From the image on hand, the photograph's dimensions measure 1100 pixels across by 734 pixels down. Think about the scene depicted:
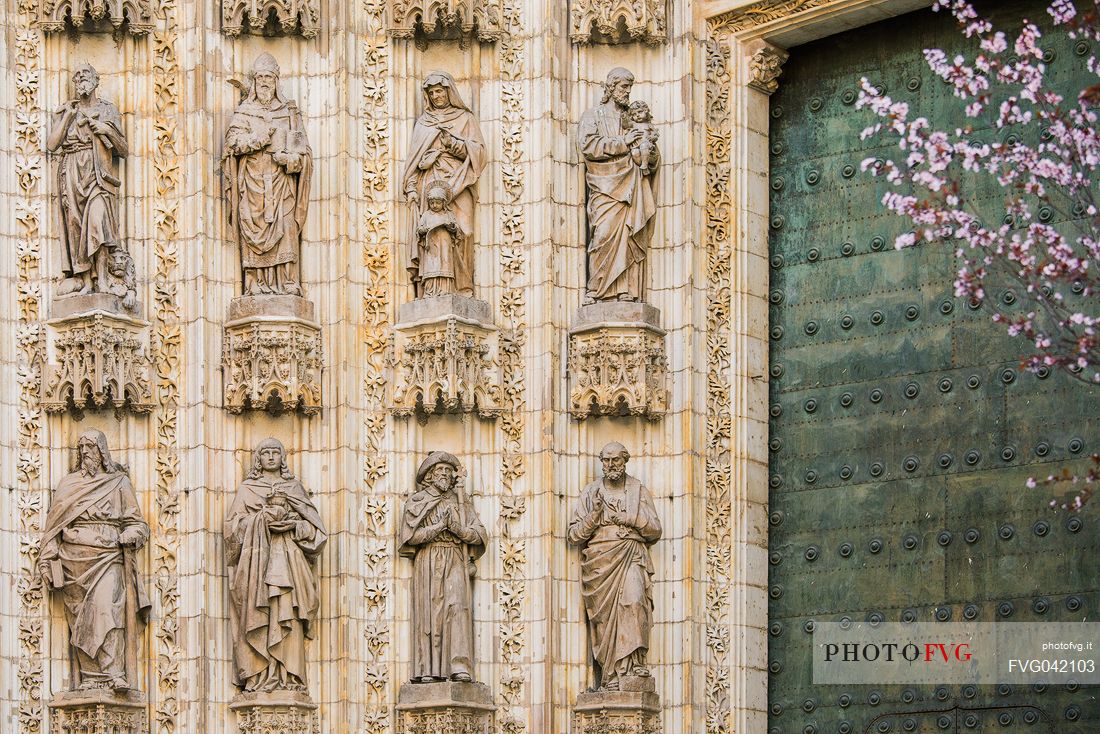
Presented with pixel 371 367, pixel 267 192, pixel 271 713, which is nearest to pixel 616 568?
pixel 371 367

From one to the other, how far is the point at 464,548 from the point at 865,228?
4.53 m

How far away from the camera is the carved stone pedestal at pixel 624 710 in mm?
18172

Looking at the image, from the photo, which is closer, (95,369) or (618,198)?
A: (95,369)

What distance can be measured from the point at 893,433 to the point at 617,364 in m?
2.43

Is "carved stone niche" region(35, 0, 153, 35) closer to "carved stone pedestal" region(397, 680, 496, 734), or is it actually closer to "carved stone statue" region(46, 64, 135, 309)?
"carved stone statue" region(46, 64, 135, 309)

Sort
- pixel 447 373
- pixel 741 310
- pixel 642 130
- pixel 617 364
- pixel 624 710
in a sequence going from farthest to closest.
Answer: pixel 741 310
pixel 642 130
pixel 617 364
pixel 447 373
pixel 624 710

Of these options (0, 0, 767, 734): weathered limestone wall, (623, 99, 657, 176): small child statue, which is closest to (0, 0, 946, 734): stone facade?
(0, 0, 767, 734): weathered limestone wall

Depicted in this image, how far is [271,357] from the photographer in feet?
60.7

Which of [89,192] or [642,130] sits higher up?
[642,130]

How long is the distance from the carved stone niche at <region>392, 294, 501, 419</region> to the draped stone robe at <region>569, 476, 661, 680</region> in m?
1.26

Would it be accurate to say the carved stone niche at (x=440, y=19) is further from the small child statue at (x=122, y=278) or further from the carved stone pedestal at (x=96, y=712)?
the carved stone pedestal at (x=96, y=712)

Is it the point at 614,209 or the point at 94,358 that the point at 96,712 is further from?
the point at 614,209

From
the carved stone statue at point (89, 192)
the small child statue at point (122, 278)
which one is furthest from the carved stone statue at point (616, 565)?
the carved stone statue at point (89, 192)

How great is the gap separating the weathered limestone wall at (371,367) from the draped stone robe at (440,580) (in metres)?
0.18
